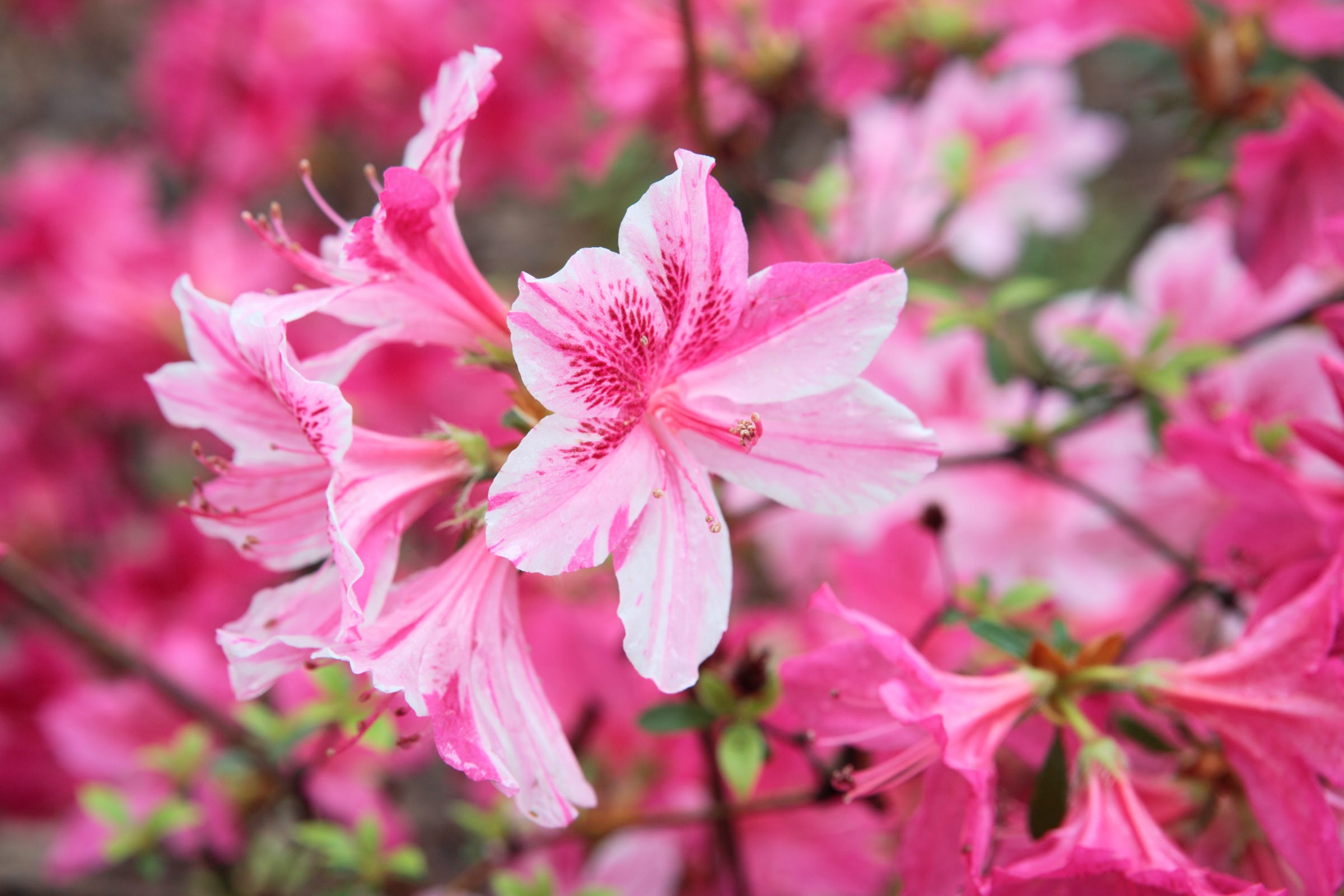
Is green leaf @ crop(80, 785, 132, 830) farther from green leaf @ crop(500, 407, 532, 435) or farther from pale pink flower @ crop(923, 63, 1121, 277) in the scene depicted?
pale pink flower @ crop(923, 63, 1121, 277)

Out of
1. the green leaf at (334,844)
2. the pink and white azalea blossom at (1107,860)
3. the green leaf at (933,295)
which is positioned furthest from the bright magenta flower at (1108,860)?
the green leaf at (334,844)

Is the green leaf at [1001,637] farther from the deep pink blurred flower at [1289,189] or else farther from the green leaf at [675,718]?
the deep pink blurred flower at [1289,189]

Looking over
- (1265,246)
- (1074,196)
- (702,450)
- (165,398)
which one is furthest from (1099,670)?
(1074,196)

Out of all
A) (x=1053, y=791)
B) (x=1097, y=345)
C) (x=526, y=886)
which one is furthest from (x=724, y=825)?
(x=1097, y=345)

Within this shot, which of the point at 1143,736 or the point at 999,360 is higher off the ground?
the point at 999,360

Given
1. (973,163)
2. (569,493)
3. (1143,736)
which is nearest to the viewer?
(569,493)

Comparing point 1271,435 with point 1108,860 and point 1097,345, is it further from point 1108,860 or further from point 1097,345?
point 1108,860

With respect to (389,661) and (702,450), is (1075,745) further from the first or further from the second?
(389,661)
